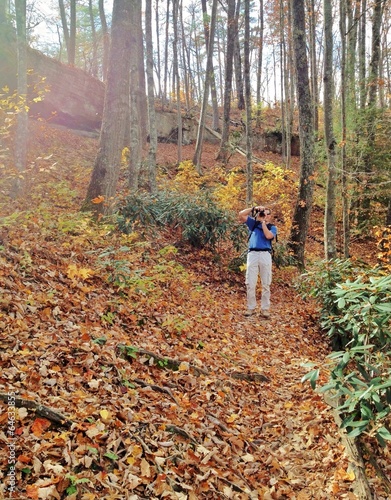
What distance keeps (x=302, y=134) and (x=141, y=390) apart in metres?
7.97

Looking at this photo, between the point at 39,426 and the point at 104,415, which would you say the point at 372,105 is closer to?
the point at 104,415

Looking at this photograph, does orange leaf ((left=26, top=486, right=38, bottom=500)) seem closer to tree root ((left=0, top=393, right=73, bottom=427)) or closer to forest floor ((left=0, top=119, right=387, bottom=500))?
forest floor ((left=0, top=119, right=387, bottom=500))

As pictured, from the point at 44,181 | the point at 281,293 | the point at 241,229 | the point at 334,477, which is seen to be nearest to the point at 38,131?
the point at 44,181

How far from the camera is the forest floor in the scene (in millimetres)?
2359

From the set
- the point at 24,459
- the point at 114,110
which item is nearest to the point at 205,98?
the point at 114,110

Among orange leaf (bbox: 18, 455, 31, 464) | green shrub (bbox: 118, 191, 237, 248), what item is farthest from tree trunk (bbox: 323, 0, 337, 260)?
orange leaf (bbox: 18, 455, 31, 464)

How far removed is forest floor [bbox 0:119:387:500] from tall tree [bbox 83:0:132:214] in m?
1.35

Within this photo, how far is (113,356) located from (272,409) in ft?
5.94

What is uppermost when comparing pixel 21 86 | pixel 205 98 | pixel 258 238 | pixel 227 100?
pixel 227 100

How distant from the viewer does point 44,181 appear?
434 inches

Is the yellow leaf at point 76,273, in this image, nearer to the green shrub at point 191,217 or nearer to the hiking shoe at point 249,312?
the hiking shoe at point 249,312

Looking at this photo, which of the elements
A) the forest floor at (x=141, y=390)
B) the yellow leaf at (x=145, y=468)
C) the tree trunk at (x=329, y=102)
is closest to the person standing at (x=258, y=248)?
the forest floor at (x=141, y=390)

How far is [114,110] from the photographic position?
25.0ft

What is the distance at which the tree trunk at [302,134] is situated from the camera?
351 inches
